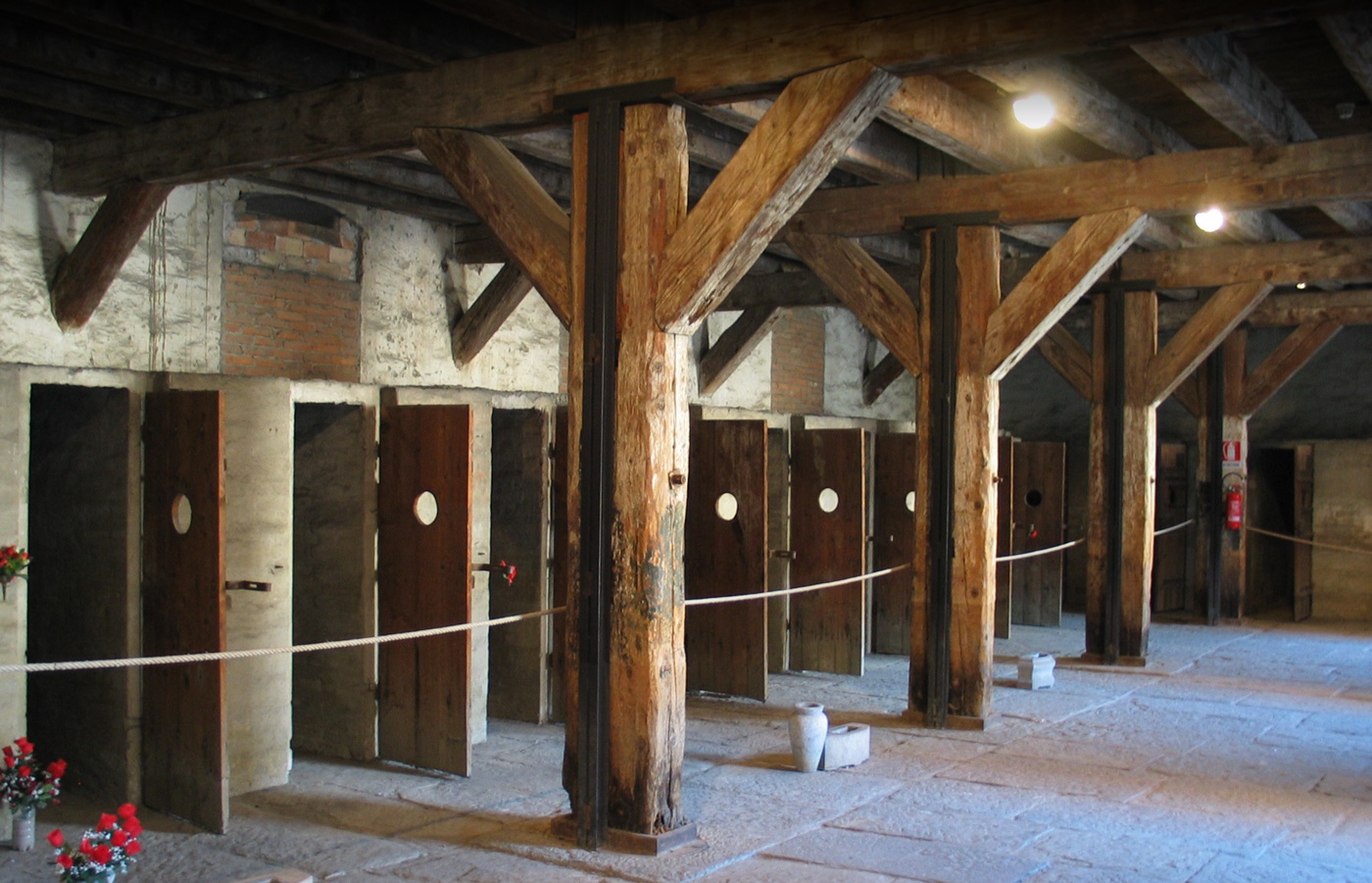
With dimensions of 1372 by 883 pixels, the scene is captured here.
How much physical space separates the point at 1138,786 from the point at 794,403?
698 cm

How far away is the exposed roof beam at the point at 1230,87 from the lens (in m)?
5.06

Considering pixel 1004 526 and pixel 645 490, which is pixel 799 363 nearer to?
pixel 1004 526

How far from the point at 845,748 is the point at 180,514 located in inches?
125

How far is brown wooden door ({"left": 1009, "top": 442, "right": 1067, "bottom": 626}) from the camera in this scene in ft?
38.5

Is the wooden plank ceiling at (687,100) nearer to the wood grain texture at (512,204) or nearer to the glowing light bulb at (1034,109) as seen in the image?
the glowing light bulb at (1034,109)

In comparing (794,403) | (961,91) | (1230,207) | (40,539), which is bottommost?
(40,539)

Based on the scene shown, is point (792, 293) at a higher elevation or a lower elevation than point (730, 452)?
higher

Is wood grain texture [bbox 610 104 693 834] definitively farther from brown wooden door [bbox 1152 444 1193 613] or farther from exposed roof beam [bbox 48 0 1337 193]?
brown wooden door [bbox 1152 444 1193 613]

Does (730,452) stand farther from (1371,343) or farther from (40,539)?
(1371,343)

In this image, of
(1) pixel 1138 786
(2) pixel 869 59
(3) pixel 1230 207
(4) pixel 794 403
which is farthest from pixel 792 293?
(2) pixel 869 59

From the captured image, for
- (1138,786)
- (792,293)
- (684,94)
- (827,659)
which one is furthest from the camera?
(792,293)

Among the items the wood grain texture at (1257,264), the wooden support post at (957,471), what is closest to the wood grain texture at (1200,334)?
the wood grain texture at (1257,264)

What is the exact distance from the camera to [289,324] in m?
7.86

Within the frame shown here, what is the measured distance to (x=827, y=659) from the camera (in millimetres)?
9023
